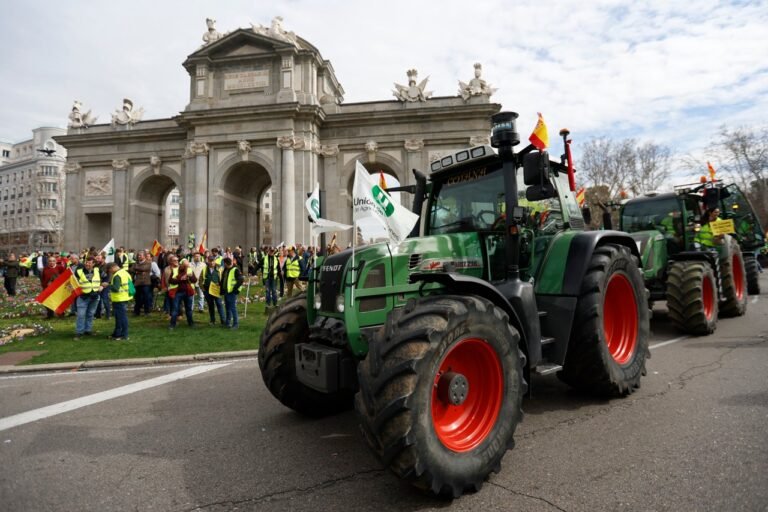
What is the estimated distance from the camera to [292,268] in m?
15.4

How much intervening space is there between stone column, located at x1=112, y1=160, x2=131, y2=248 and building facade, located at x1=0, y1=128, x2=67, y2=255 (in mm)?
47084

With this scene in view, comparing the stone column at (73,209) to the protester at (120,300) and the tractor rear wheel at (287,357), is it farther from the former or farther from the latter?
the tractor rear wheel at (287,357)

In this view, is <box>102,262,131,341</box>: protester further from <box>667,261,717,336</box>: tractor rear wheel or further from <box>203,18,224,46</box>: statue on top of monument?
<box>203,18,224,46</box>: statue on top of monument

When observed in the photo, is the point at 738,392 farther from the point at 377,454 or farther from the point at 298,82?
the point at 298,82

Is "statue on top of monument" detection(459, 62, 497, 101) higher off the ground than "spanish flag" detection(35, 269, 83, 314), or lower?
higher

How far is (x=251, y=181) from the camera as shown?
32.3 metres

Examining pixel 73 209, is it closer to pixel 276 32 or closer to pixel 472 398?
pixel 276 32

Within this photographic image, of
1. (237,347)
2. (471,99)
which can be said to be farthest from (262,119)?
(237,347)

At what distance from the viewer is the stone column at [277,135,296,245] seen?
27141 millimetres

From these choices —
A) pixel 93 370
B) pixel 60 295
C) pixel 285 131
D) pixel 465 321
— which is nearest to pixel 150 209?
pixel 285 131

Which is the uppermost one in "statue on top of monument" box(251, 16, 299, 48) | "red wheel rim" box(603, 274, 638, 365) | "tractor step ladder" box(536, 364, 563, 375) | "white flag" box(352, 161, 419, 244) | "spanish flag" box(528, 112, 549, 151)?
"statue on top of monument" box(251, 16, 299, 48)

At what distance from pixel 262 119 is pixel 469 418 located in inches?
1073

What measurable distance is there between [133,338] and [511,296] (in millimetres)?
9219

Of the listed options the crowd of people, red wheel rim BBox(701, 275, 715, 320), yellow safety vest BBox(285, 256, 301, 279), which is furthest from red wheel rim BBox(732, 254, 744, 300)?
yellow safety vest BBox(285, 256, 301, 279)
